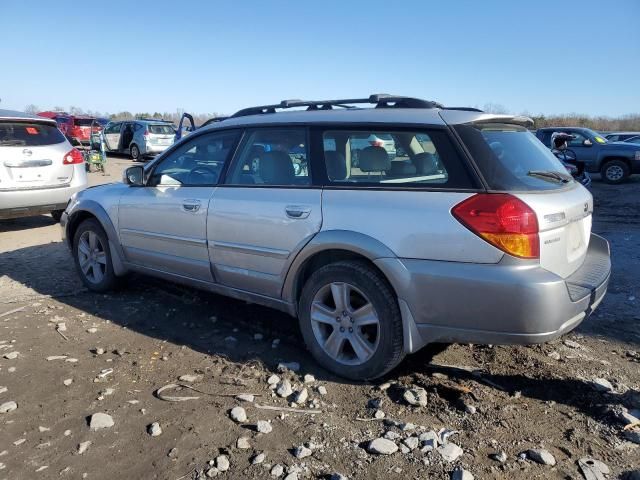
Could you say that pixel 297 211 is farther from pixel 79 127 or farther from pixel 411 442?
pixel 79 127

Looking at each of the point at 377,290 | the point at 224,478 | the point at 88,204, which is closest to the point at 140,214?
the point at 88,204

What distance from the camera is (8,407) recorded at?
3131mm

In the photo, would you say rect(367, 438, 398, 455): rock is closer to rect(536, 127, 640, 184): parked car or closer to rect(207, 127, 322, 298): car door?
rect(207, 127, 322, 298): car door

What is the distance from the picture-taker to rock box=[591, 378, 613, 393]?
3.25m

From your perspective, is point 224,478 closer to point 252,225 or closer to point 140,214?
point 252,225

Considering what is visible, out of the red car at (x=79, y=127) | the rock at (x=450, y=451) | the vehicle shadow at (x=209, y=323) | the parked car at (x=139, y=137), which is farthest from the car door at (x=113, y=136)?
the rock at (x=450, y=451)

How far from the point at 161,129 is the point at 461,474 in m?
20.2

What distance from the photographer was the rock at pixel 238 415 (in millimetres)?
2966

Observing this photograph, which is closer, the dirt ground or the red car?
the dirt ground

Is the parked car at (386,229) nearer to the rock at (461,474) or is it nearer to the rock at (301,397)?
the rock at (301,397)

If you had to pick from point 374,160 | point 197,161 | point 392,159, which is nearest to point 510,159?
point 392,159

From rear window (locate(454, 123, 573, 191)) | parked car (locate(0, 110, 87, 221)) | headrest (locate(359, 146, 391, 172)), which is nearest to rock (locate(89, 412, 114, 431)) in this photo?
headrest (locate(359, 146, 391, 172))

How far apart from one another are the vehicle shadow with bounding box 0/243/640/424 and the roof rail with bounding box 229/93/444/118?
1.74 metres

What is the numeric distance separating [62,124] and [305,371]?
1021 inches
